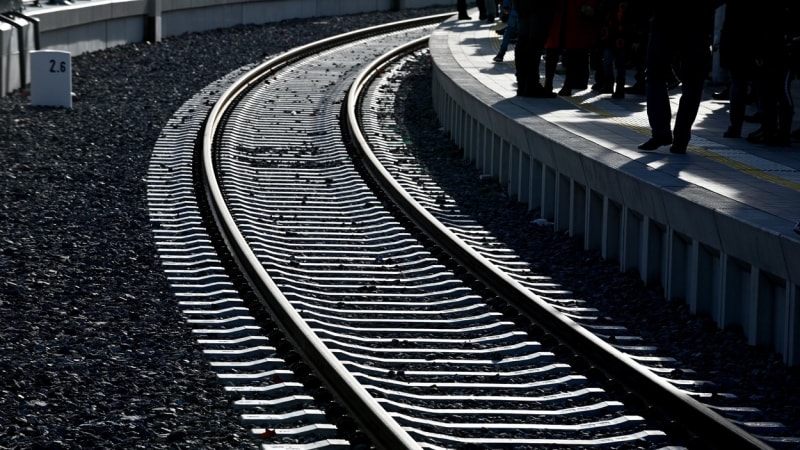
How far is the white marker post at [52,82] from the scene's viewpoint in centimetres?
1934

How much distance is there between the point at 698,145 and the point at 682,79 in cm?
105

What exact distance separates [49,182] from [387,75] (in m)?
11.3

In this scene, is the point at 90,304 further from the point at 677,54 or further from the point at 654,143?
the point at 677,54

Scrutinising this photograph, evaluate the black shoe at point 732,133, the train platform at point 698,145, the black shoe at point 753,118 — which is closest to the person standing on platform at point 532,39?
the train platform at point 698,145

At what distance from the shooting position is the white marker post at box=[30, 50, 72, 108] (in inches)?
762

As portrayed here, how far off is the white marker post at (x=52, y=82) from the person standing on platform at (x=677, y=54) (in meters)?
9.76

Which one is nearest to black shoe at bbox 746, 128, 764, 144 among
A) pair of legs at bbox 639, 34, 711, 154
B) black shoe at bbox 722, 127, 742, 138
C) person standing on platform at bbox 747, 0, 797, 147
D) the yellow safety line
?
person standing on platform at bbox 747, 0, 797, 147

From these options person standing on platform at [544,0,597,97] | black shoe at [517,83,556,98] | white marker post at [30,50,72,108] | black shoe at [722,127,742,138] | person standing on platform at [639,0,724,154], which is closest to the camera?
person standing on platform at [639,0,724,154]

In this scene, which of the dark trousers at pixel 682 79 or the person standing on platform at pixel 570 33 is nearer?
the dark trousers at pixel 682 79

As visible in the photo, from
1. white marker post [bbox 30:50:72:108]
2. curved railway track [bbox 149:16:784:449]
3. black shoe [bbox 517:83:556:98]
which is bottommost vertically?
white marker post [bbox 30:50:72:108]

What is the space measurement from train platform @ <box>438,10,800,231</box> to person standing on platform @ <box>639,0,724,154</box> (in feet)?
0.58

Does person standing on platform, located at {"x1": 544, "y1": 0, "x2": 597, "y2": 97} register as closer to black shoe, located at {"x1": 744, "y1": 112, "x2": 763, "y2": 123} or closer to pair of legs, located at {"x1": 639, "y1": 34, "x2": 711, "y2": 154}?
black shoe, located at {"x1": 744, "y1": 112, "x2": 763, "y2": 123}

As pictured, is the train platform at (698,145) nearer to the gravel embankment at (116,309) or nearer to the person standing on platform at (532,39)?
the person standing on platform at (532,39)

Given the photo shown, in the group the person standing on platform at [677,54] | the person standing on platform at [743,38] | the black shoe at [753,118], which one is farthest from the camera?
the black shoe at [753,118]
